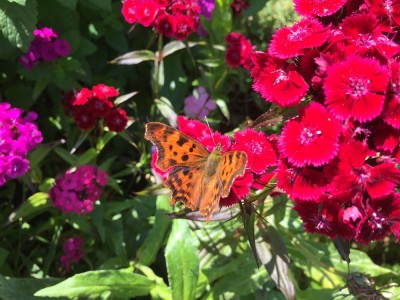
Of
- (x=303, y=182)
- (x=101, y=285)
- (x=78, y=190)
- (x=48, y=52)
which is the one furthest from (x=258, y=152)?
(x=48, y=52)

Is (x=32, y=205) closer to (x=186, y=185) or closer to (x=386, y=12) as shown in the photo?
(x=186, y=185)

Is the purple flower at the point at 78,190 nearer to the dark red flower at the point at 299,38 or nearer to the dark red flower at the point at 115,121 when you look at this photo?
the dark red flower at the point at 115,121

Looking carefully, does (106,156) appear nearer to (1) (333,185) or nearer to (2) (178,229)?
(2) (178,229)

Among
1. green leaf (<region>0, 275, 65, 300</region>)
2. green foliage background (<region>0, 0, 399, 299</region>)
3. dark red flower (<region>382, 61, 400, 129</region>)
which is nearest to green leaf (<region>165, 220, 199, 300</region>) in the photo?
green foliage background (<region>0, 0, 399, 299</region>)

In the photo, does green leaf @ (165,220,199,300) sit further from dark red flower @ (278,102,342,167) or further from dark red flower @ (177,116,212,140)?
dark red flower @ (278,102,342,167)

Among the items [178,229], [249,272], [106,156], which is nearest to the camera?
[178,229]

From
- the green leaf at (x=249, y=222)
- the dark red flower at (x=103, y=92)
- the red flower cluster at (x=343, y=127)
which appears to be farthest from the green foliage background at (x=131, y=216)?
the red flower cluster at (x=343, y=127)

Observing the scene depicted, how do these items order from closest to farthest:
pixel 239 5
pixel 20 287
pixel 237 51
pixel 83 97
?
1. pixel 20 287
2. pixel 83 97
3. pixel 237 51
4. pixel 239 5

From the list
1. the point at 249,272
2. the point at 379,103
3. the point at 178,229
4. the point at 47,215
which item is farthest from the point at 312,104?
the point at 47,215
